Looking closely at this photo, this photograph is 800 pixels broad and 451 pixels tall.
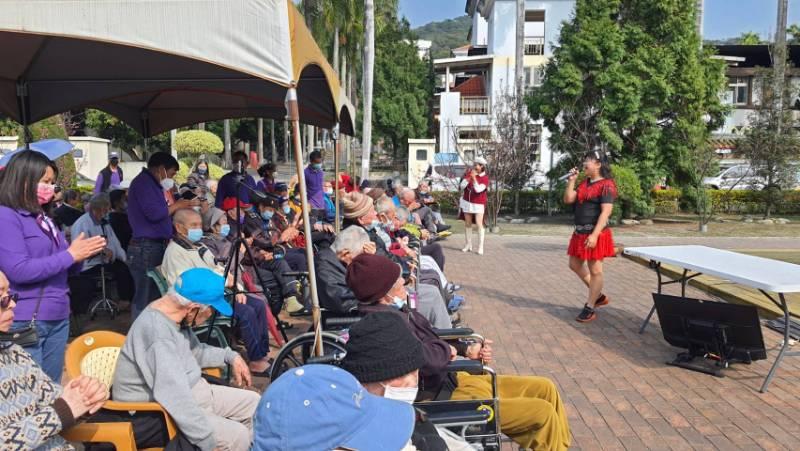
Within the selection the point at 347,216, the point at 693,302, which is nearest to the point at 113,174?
the point at 347,216

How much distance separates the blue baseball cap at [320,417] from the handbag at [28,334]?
A: 2003 millimetres

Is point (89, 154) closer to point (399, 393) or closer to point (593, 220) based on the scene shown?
point (593, 220)

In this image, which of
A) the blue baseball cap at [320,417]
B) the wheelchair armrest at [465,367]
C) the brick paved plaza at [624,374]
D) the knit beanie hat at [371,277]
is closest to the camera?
the blue baseball cap at [320,417]

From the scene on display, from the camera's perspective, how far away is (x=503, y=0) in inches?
1451

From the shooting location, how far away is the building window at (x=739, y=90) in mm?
34562

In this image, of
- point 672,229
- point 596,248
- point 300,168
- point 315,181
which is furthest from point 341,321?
point 672,229

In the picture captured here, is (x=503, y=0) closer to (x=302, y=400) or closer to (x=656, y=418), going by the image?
(x=656, y=418)

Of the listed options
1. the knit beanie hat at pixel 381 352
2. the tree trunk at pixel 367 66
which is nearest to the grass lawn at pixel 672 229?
the tree trunk at pixel 367 66

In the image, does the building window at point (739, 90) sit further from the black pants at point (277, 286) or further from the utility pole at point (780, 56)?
the black pants at point (277, 286)

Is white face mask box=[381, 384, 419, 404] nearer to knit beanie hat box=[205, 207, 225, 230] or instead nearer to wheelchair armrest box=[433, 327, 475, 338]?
wheelchair armrest box=[433, 327, 475, 338]

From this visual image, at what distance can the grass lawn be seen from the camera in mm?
16266

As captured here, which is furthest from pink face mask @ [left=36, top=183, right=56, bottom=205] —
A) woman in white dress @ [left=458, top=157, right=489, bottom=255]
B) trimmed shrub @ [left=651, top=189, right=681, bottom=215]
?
trimmed shrub @ [left=651, top=189, right=681, bottom=215]

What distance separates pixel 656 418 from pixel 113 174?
32.8 ft

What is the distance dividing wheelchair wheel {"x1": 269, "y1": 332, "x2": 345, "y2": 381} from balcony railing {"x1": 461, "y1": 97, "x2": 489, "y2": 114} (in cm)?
3269
